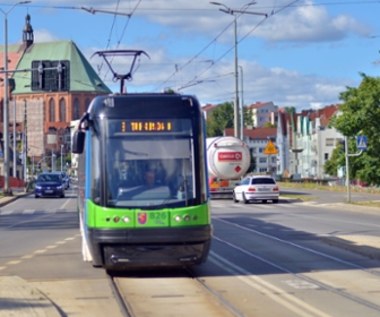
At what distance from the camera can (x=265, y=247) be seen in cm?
2244

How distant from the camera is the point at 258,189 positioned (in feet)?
167

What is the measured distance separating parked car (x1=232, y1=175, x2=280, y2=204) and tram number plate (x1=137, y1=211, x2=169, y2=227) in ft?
115

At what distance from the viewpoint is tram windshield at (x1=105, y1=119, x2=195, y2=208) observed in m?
15.9

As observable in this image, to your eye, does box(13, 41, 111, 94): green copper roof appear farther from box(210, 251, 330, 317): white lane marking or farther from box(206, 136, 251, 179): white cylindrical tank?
box(210, 251, 330, 317): white lane marking

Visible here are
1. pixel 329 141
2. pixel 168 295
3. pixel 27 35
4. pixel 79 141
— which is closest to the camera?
pixel 168 295

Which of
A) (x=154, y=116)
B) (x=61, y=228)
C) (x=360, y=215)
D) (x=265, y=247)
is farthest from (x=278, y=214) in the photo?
(x=154, y=116)

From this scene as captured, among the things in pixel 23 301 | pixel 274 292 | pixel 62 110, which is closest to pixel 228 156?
pixel 274 292

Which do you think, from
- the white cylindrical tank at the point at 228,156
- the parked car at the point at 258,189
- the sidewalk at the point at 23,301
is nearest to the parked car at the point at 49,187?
the white cylindrical tank at the point at 228,156

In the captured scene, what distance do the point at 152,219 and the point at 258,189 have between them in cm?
3541

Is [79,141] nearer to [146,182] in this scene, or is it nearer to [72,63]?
[146,182]

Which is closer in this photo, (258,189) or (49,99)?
(258,189)

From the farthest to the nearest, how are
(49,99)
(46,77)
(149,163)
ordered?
(49,99)
(46,77)
(149,163)

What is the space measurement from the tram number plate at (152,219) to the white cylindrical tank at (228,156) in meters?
34.9

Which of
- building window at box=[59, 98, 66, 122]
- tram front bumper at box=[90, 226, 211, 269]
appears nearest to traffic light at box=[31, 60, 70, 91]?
tram front bumper at box=[90, 226, 211, 269]
